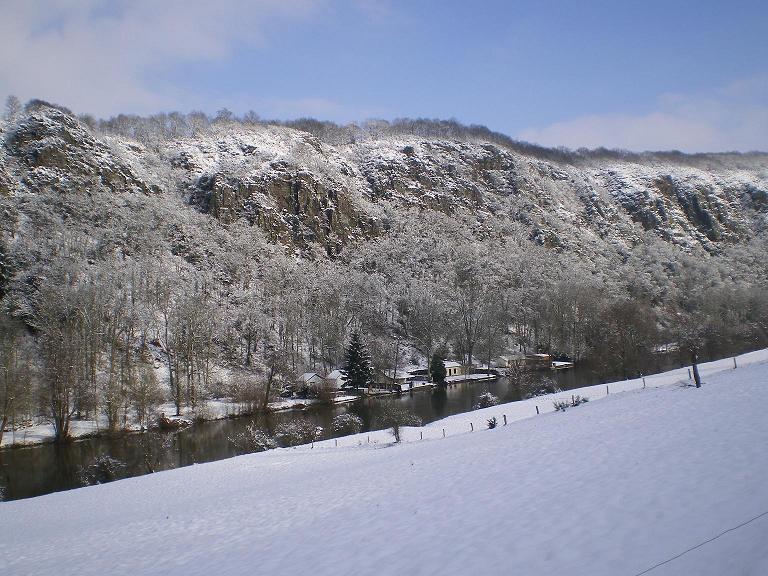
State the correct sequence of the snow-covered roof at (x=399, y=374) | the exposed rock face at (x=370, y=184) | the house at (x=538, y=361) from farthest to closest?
the exposed rock face at (x=370, y=184)
the house at (x=538, y=361)
the snow-covered roof at (x=399, y=374)

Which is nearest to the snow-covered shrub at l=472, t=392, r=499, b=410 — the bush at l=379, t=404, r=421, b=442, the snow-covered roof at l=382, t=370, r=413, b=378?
the bush at l=379, t=404, r=421, b=442

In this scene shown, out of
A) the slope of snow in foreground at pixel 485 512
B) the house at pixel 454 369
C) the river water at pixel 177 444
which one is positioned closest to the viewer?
the slope of snow in foreground at pixel 485 512

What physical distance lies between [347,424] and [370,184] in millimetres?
101668

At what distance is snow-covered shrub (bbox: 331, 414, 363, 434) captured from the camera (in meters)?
34.7

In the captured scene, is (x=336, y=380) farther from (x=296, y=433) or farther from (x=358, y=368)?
(x=296, y=433)

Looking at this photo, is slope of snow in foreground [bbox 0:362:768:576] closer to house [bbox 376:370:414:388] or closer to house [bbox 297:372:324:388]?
house [bbox 297:372:324:388]

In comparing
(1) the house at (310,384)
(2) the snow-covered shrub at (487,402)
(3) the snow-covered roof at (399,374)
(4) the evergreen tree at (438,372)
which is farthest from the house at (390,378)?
(2) the snow-covered shrub at (487,402)

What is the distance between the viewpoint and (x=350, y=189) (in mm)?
120000

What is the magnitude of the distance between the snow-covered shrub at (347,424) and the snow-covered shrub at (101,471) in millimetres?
14909

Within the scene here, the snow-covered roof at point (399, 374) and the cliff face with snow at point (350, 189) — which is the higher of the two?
the cliff face with snow at point (350, 189)

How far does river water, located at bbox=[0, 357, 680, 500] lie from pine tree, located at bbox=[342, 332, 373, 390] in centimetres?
341

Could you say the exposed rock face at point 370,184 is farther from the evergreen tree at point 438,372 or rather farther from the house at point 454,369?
the evergreen tree at point 438,372

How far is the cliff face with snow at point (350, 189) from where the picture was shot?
80.6m

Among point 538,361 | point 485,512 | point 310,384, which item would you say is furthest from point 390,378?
point 485,512
